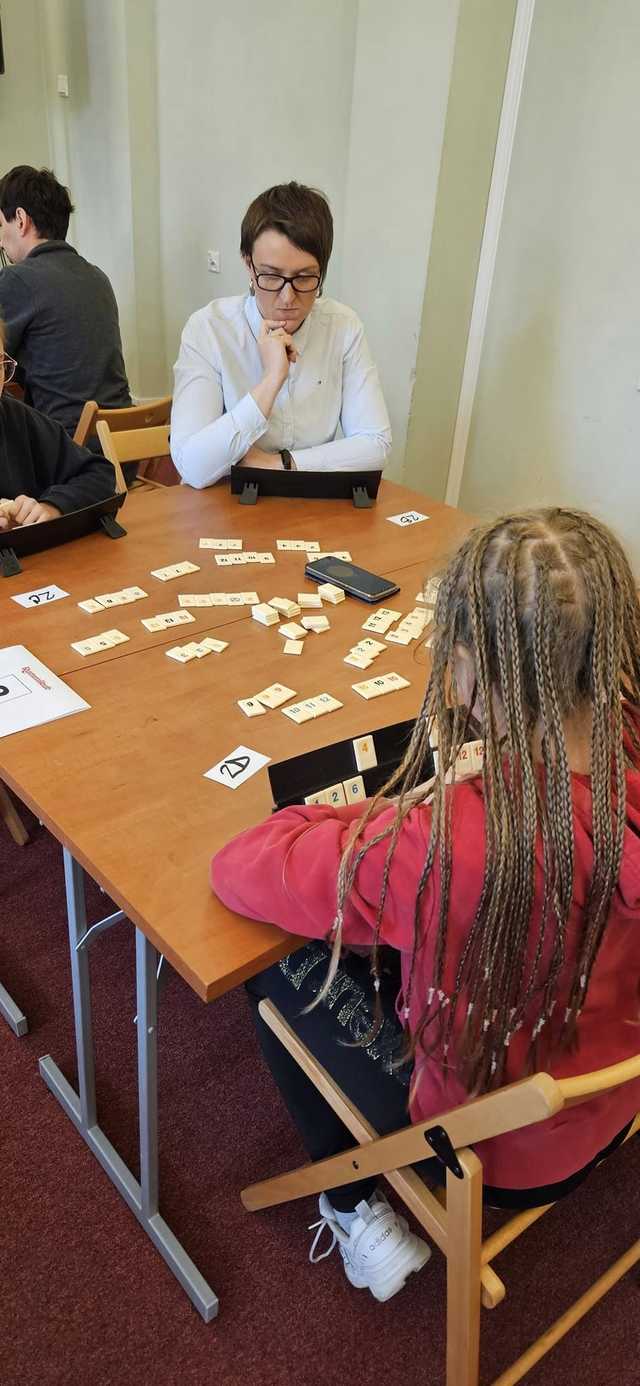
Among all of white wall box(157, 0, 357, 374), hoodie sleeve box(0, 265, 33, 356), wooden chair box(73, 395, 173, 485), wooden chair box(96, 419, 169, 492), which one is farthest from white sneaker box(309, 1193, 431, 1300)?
white wall box(157, 0, 357, 374)

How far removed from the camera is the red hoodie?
805 mm

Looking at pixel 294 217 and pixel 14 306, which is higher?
pixel 294 217

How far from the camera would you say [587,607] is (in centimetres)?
78

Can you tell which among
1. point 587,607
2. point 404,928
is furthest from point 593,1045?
point 587,607

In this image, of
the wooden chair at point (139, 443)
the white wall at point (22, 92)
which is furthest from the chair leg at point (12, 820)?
the white wall at point (22, 92)

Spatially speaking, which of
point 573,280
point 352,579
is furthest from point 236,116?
point 352,579

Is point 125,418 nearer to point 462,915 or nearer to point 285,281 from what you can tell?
point 285,281

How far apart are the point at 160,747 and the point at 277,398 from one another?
137 cm

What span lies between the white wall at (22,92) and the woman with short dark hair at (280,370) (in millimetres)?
3212

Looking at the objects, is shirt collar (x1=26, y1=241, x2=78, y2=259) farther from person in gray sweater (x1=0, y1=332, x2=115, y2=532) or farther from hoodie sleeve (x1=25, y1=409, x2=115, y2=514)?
hoodie sleeve (x1=25, y1=409, x2=115, y2=514)

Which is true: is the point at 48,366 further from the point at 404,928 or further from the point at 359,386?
the point at 404,928

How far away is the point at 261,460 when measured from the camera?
226 cm

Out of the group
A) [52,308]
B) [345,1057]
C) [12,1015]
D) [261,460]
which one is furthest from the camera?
[52,308]

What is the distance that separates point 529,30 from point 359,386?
60.2 inches
